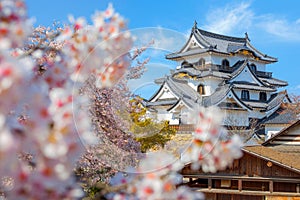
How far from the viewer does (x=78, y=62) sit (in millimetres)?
1898

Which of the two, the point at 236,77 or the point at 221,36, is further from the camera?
the point at 221,36

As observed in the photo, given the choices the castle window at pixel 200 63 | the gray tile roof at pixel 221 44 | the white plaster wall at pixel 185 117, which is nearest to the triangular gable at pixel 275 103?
the gray tile roof at pixel 221 44

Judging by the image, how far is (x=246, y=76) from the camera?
3044 cm

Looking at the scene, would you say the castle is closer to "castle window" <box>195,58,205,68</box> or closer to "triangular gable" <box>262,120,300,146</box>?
"castle window" <box>195,58,205,68</box>

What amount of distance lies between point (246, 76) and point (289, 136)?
65.7 feet

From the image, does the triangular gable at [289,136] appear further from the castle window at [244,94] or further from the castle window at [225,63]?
the castle window at [225,63]

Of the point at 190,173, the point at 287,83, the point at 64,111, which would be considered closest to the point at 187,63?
the point at 287,83

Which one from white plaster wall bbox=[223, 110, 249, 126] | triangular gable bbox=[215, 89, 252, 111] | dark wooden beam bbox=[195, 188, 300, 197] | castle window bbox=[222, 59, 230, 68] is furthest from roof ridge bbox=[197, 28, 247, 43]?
dark wooden beam bbox=[195, 188, 300, 197]

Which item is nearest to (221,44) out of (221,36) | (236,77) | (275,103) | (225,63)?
(221,36)

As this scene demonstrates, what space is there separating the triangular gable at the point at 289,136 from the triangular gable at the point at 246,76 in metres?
18.6

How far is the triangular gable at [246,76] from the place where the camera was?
97.4 ft

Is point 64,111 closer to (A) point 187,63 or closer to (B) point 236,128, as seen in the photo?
(B) point 236,128

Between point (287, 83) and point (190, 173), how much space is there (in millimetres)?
26793

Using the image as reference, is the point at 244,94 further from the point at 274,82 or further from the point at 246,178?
the point at 246,178
